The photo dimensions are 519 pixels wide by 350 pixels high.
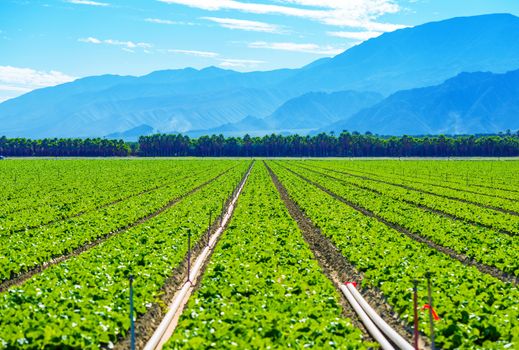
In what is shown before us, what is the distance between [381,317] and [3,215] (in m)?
25.5

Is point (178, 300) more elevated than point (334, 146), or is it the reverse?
point (334, 146)

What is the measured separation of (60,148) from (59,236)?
171 metres

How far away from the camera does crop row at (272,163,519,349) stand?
11.1 meters

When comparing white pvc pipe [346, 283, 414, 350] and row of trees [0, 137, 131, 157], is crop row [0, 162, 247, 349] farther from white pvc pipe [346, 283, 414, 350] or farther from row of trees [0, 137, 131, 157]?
row of trees [0, 137, 131, 157]

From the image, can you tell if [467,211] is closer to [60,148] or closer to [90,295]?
[90,295]

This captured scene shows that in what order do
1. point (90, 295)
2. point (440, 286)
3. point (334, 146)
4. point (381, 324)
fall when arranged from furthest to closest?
point (334, 146), point (440, 286), point (90, 295), point (381, 324)

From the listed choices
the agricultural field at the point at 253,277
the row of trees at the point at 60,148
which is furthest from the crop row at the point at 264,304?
the row of trees at the point at 60,148

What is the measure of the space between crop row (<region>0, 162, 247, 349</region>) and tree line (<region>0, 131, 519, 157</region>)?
552ft

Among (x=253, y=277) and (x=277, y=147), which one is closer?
(x=253, y=277)

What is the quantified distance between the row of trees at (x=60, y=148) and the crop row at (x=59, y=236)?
15346cm

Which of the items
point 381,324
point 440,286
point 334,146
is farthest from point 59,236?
point 334,146

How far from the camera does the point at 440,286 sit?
48.3 ft

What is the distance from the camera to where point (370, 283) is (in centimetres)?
1650

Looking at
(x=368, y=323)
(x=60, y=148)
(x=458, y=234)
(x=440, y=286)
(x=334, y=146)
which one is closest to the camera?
(x=368, y=323)
